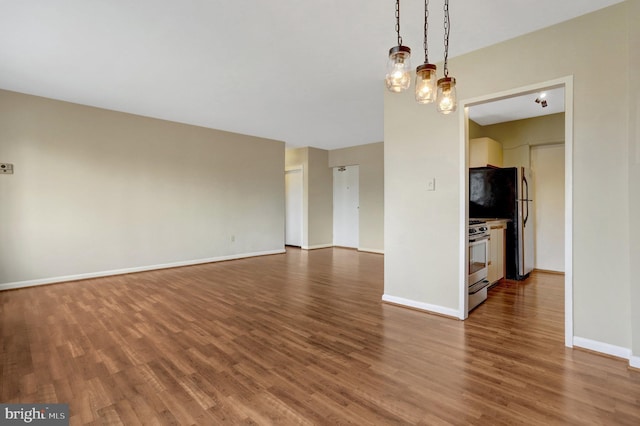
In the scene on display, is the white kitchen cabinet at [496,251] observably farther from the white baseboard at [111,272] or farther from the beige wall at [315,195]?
the white baseboard at [111,272]

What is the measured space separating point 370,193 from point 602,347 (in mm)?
5510

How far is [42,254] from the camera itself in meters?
4.20

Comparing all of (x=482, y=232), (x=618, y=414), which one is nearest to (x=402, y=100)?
(x=482, y=232)

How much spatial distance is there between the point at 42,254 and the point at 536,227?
7769mm

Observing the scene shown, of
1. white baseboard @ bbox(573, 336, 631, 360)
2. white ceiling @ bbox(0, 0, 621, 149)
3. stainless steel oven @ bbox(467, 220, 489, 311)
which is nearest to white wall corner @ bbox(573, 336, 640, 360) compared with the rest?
white baseboard @ bbox(573, 336, 631, 360)

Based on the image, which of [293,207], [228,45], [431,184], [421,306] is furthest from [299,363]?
[293,207]

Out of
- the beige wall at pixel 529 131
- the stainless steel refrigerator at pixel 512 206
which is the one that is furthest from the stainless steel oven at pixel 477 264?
the beige wall at pixel 529 131

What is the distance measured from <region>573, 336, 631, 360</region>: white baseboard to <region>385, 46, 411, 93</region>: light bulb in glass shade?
7.94ft

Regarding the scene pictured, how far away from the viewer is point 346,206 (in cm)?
810

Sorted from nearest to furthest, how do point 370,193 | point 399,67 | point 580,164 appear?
point 399,67
point 580,164
point 370,193

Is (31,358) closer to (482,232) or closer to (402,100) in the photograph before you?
(402,100)

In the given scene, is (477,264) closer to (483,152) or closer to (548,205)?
(483,152)

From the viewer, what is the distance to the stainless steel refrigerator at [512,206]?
4629mm

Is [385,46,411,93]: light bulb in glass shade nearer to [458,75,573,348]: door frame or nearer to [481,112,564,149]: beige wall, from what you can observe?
[458,75,573,348]: door frame
